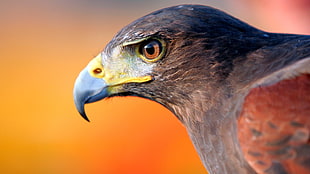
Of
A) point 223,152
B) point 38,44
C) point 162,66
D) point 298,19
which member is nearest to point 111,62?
point 162,66

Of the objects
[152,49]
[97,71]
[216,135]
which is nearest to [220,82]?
[216,135]

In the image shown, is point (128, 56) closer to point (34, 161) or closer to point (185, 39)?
point (185, 39)

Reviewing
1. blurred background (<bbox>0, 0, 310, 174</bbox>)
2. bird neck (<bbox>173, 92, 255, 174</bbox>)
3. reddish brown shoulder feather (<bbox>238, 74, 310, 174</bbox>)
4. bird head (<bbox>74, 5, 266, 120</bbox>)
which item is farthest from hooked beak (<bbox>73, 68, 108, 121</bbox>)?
blurred background (<bbox>0, 0, 310, 174</bbox>)

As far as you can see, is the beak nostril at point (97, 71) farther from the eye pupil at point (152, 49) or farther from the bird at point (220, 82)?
the eye pupil at point (152, 49)

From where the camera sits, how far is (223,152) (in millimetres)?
2197

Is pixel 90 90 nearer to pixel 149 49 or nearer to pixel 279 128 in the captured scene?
pixel 149 49

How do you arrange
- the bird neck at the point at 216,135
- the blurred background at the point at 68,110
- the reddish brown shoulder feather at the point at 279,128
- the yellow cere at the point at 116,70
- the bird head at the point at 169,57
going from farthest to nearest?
the blurred background at the point at 68,110 < the yellow cere at the point at 116,70 < the bird head at the point at 169,57 < the bird neck at the point at 216,135 < the reddish brown shoulder feather at the point at 279,128

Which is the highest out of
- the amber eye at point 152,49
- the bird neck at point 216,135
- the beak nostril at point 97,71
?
the amber eye at point 152,49

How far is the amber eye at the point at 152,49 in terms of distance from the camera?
235 cm

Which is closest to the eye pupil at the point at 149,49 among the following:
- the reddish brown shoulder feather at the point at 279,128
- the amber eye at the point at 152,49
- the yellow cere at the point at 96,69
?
the amber eye at the point at 152,49

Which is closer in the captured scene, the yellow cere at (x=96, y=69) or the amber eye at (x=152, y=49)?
the amber eye at (x=152, y=49)

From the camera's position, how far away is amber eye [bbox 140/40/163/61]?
7.70ft

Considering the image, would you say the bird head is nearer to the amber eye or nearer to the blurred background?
the amber eye

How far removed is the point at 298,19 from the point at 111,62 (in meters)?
2.99
